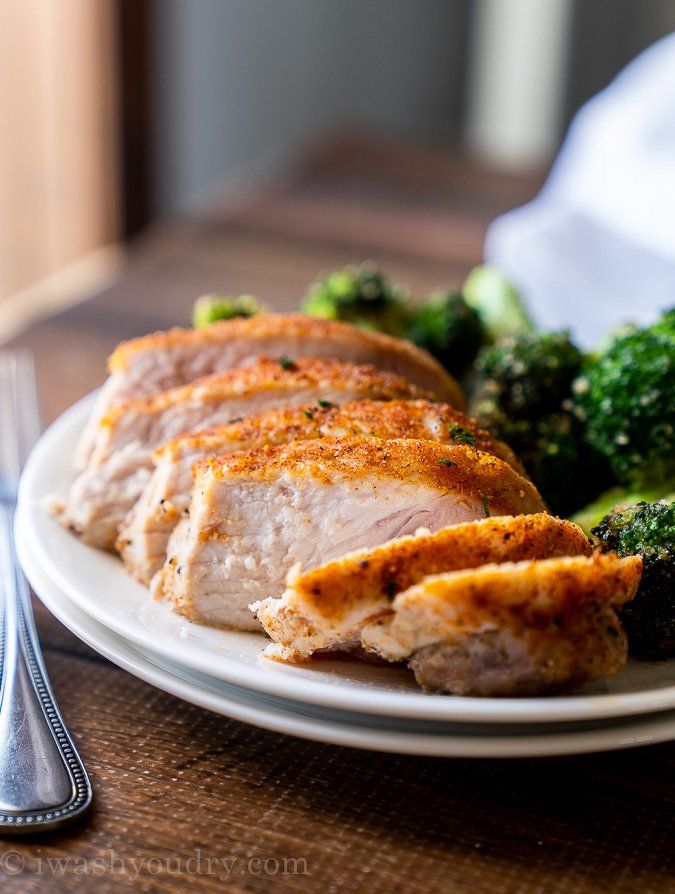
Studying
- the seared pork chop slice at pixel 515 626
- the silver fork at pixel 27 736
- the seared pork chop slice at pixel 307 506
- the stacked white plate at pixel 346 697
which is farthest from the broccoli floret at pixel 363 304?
the seared pork chop slice at pixel 515 626

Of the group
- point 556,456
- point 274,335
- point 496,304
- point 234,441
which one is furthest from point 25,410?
point 496,304

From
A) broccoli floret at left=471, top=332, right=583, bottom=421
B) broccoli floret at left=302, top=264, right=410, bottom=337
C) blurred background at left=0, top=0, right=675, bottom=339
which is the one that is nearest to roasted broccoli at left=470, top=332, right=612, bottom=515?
broccoli floret at left=471, top=332, right=583, bottom=421

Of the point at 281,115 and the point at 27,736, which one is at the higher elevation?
the point at 27,736

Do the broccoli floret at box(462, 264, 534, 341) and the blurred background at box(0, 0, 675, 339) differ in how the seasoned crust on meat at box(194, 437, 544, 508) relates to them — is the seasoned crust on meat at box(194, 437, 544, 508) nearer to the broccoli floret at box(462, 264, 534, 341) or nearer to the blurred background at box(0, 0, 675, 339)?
the broccoli floret at box(462, 264, 534, 341)

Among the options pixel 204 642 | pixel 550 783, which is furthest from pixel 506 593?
pixel 204 642

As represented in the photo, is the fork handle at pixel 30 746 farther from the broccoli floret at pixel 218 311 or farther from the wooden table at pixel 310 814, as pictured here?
the broccoli floret at pixel 218 311

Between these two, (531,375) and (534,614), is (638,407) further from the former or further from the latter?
(534,614)
